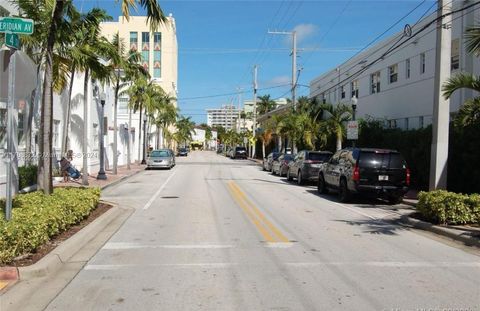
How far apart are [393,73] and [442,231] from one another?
2073cm

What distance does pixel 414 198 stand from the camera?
1916 cm

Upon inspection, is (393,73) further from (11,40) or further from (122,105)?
(122,105)

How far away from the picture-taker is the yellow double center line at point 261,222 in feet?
34.7

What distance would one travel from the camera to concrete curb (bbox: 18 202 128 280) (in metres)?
7.12

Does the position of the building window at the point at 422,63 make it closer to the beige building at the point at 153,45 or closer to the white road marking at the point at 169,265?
the white road marking at the point at 169,265

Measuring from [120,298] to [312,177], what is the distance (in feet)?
64.4

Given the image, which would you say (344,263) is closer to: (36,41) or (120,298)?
(120,298)

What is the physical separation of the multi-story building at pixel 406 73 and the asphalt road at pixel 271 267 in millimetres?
11857

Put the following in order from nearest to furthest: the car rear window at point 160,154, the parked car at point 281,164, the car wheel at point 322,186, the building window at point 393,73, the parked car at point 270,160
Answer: the car wheel at point 322,186
the building window at point 393,73
the parked car at point 281,164
the parked car at point 270,160
the car rear window at point 160,154

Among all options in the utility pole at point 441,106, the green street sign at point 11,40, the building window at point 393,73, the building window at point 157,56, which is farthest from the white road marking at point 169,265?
the building window at point 157,56

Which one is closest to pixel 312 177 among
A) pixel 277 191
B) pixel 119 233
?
pixel 277 191

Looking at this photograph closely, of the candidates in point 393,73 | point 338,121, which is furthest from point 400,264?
point 393,73

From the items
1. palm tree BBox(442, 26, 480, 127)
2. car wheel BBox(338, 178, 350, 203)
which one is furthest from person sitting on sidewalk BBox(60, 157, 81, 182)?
palm tree BBox(442, 26, 480, 127)

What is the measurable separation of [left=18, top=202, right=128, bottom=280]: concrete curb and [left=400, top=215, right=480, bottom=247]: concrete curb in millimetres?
7389
